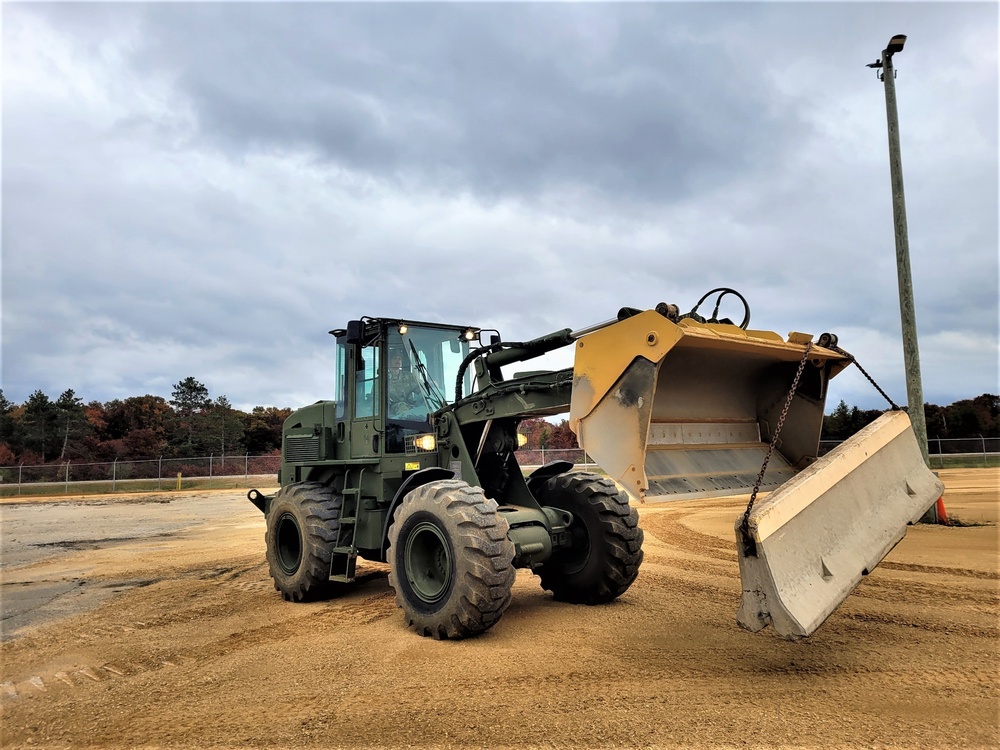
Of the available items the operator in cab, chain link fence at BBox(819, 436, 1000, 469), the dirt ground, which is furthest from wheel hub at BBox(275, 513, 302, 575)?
chain link fence at BBox(819, 436, 1000, 469)

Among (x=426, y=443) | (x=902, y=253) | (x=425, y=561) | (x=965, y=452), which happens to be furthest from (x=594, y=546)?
(x=965, y=452)

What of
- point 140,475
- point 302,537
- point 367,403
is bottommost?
point 302,537

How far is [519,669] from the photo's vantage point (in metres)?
4.83

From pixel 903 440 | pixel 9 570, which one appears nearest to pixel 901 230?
pixel 903 440

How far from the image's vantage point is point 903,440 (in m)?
5.64

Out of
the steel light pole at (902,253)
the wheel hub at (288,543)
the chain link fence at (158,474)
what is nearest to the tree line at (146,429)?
the chain link fence at (158,474)

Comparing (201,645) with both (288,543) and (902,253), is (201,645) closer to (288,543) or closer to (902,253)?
(288,543)

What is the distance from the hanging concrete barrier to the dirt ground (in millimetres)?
567

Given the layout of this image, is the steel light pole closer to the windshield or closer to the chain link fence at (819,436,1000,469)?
the windshield

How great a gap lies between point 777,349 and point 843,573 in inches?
72.5

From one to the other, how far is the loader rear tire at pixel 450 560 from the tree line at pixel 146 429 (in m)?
33.4

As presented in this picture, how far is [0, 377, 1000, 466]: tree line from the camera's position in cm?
4481

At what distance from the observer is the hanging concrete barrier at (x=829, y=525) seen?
396 cm

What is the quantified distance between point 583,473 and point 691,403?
1790mm
